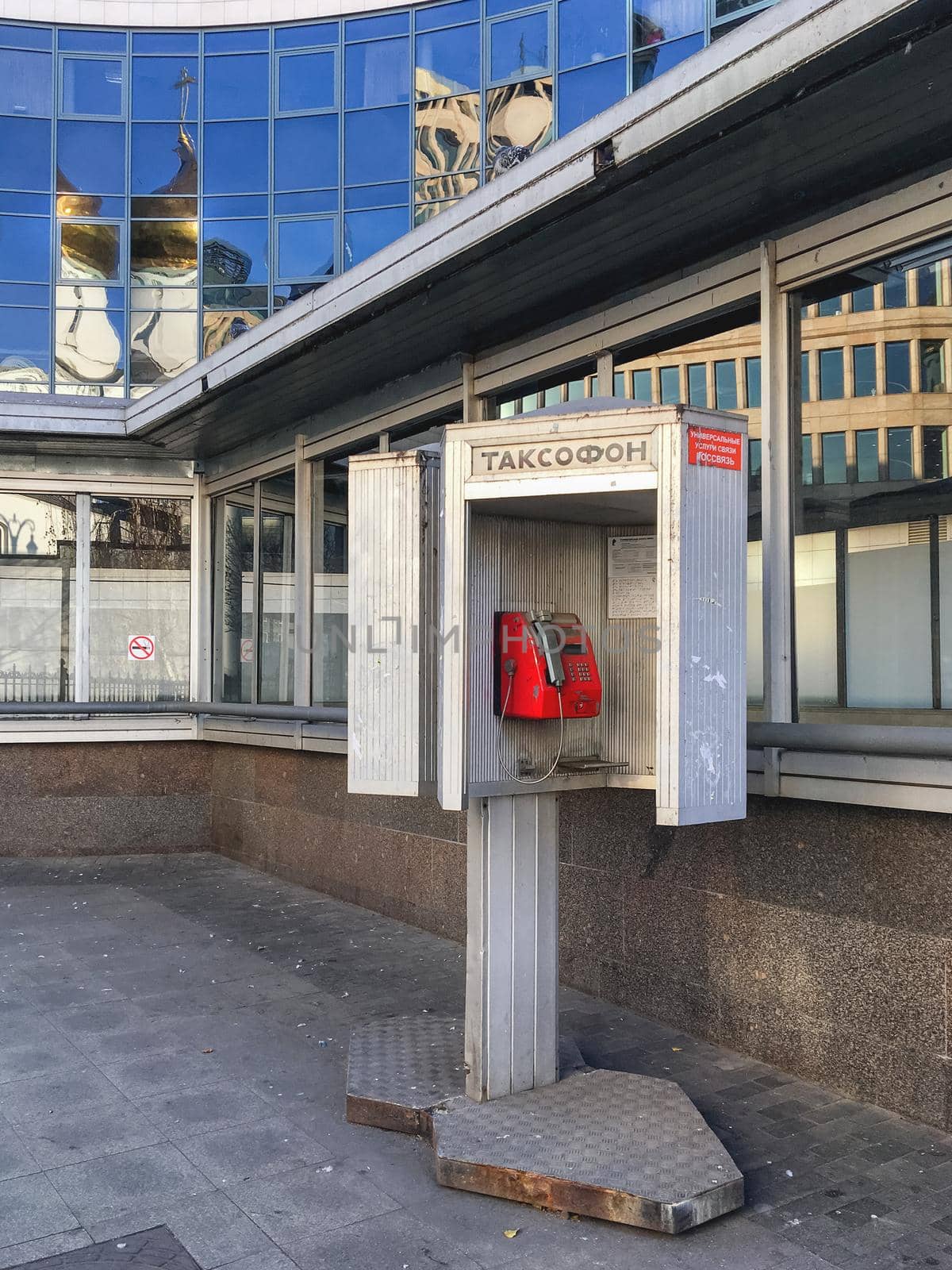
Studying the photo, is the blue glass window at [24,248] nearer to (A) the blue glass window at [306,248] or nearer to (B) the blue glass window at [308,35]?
(A) the blue glass window at [306,248]

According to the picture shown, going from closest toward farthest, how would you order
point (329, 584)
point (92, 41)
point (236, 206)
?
1. point (329, 584)
2. point (92, 41)
3. point (236, 206)

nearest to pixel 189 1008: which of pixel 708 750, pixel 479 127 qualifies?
pixel 708 750

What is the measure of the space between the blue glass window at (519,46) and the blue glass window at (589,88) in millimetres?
480

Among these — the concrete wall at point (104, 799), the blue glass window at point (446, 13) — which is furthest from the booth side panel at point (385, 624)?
the blue glass window at point (446, 13)

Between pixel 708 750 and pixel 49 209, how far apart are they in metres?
17.8

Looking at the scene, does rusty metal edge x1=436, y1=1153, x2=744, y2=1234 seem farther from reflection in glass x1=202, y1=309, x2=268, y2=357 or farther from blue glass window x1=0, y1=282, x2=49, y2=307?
blue glass window x1=0, y1=282, x2=49, y2=307

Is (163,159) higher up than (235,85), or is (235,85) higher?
(235,85)

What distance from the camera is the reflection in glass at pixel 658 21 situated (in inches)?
734

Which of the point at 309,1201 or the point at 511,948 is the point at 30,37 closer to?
the point at 511,948

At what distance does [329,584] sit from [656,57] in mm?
13278

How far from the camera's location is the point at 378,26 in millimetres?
18781

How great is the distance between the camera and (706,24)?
18547 millimetres

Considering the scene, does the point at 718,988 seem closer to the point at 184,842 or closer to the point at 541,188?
the point at 541,188

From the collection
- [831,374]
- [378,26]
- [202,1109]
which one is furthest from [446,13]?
[202,1109]
